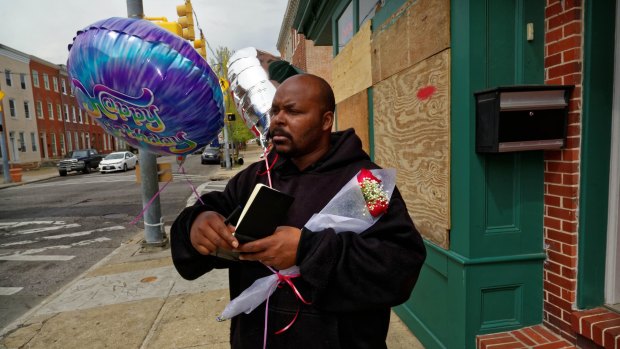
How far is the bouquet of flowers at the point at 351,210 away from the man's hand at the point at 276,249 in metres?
0.10

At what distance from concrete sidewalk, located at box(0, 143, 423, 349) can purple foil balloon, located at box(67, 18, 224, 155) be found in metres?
2.36

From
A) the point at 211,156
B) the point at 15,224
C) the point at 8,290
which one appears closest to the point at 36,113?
the point at 211,156

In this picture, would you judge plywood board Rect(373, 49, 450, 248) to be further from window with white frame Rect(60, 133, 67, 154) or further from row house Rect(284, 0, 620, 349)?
window with white frame Rect(60, 133, 67, 154)

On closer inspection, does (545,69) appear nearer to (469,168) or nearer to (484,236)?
(469,168)

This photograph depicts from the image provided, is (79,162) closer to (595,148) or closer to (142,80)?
(142,80)

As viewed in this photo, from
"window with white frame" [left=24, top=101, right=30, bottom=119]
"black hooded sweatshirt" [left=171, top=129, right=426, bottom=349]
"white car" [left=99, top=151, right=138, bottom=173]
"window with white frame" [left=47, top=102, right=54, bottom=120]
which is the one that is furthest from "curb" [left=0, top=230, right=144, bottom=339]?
"window with white frame" [left=47, top=102, right=54, bottom=120]

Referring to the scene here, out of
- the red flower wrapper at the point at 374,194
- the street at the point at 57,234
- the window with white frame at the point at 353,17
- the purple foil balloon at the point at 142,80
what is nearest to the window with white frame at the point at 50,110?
the street at the point at 57,234

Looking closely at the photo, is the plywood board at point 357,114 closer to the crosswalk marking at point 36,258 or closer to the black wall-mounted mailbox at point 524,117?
the black wall-mounted mailbox at point 524,117

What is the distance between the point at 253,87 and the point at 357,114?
1.95 m

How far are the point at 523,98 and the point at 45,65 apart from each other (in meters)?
45.7

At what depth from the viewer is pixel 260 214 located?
1.20 metres

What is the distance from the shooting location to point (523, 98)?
2152 millimetres

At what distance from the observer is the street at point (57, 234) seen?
5156 mm

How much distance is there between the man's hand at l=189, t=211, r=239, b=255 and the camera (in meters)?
1.28
